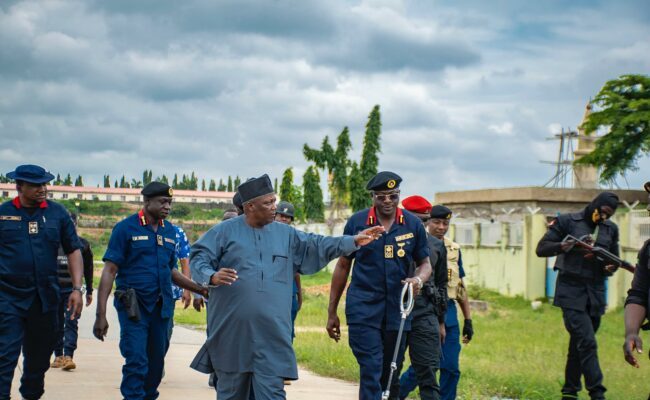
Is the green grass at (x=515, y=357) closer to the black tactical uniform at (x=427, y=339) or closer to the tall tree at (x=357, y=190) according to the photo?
the black tactical uniform at (x=427, y=339)

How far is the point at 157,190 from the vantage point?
842 cm

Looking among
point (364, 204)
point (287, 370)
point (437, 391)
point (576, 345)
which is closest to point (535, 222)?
point (576, 345)

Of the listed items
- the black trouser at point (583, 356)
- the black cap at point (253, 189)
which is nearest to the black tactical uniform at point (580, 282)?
the black trouser at point (583, 356)

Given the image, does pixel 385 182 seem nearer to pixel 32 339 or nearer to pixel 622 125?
pixel 32 339

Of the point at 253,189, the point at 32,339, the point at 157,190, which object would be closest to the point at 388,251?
the point at 253,189

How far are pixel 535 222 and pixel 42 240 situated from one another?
20.4m

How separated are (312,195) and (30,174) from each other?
59884 mm

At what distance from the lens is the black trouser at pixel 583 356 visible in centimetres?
896

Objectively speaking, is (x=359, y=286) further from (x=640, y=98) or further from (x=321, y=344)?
(x=640, y=98)

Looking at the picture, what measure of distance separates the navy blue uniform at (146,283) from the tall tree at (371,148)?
5462cm

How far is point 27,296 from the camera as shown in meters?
7.83

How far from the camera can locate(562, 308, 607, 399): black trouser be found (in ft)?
29.4

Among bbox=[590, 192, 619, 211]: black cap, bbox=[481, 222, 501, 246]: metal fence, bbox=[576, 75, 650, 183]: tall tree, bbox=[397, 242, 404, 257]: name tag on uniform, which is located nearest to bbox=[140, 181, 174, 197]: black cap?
bbox=[397, 242, 404, 257]: name tag on uniform

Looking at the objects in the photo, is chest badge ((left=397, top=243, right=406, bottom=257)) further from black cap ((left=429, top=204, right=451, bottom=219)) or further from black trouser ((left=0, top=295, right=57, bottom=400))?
black trouser ((left=0, top=295, right=57, bottom=400))
